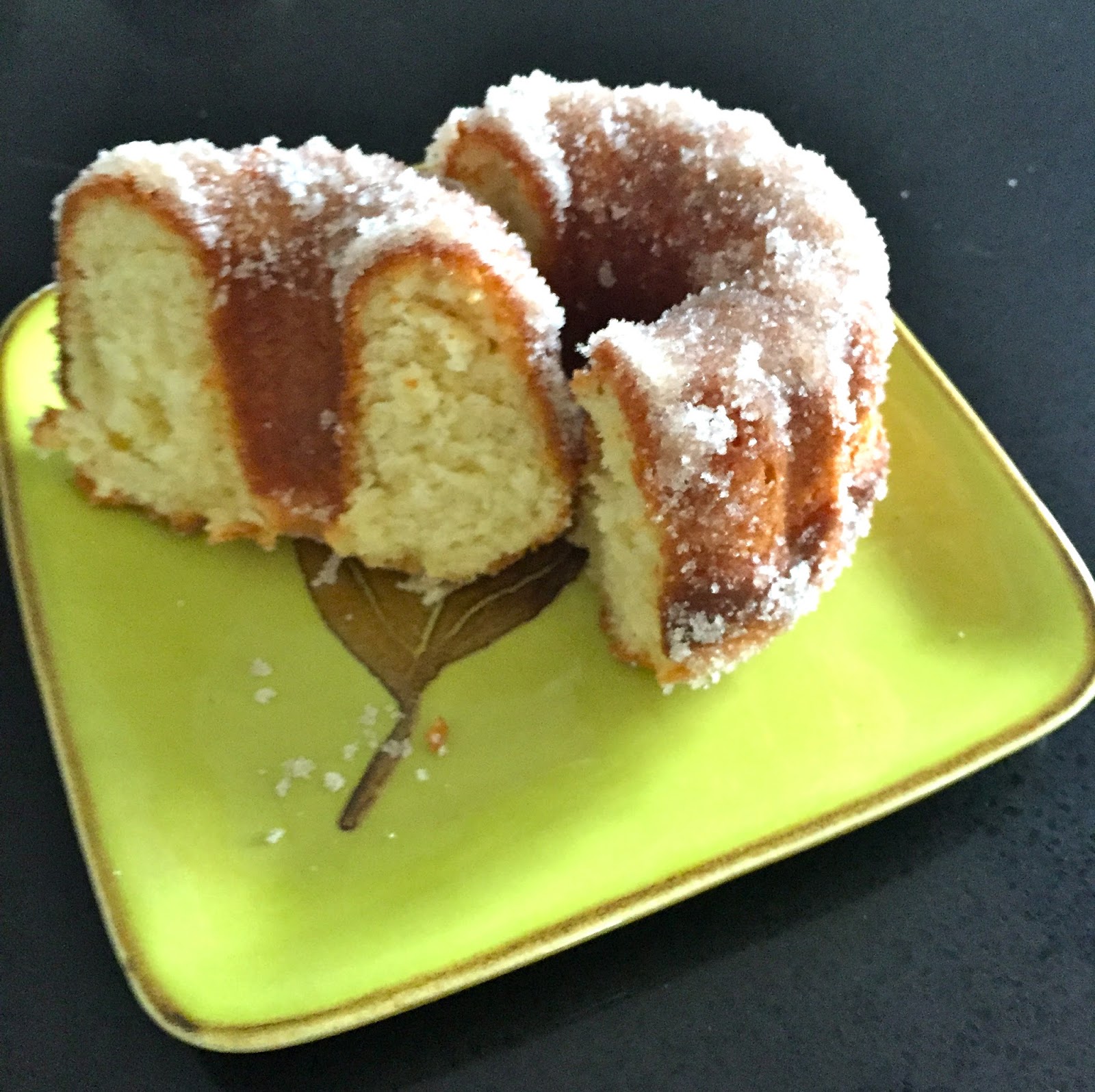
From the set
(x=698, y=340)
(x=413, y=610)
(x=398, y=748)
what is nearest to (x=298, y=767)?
(x=398, y=748)

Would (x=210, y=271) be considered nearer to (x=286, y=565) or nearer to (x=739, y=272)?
(x=286, y=565)

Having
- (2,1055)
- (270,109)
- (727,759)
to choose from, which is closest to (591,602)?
(727,759)

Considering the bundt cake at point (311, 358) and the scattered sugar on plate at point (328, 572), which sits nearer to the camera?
the bundt cake at point (311, 358)

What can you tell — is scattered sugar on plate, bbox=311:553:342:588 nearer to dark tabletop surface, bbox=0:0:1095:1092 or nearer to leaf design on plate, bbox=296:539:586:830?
leaf design on plate, bbox=296:539:586:830

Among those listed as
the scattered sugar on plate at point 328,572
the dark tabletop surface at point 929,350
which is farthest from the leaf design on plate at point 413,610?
the dark tabletop surface at point 929,350

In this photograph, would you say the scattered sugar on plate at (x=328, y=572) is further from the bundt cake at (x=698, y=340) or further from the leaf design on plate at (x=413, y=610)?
the bundt cake at (x=698, y=340)

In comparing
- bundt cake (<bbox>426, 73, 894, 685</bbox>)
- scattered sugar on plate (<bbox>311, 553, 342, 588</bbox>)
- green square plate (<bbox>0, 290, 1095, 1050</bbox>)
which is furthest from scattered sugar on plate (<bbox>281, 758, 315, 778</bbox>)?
bundt cake (<bbox>426, 73, 894, 685</bbox>)
